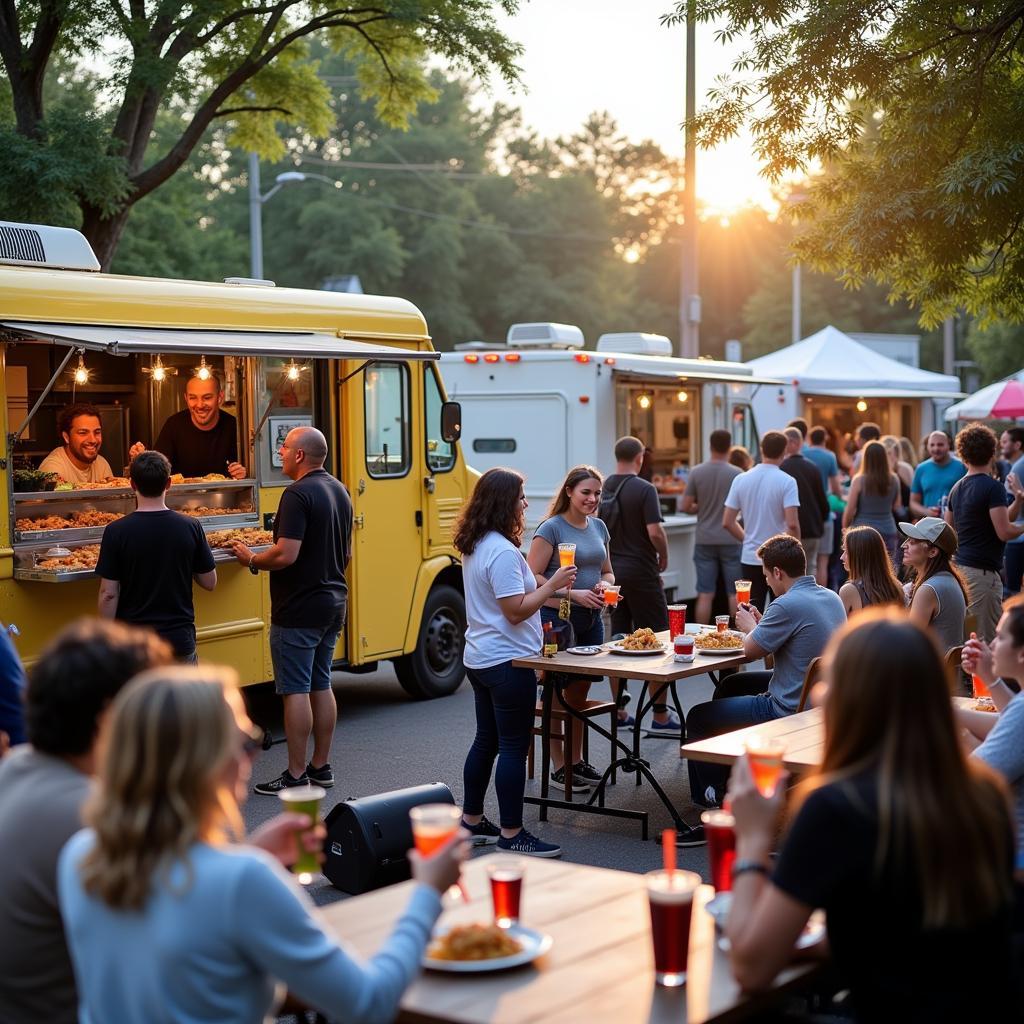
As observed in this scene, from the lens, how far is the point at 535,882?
355 centimetres

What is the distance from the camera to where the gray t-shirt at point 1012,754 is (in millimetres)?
3828

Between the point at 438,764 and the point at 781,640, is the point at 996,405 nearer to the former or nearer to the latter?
the point at 438,764

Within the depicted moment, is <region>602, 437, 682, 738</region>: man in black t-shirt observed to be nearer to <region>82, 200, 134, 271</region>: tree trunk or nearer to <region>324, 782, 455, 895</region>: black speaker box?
<region>324, 782, 455, 895</region>: black speaker box

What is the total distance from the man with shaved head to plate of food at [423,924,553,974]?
4755 mm

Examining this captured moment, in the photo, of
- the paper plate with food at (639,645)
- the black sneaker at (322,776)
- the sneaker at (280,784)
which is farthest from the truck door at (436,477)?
the paper plate with food at (639,645)

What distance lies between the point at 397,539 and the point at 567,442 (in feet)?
12.0

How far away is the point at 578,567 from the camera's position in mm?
7977

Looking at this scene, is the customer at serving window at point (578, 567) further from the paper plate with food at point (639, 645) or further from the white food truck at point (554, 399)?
the white food truck at point (554, 399)

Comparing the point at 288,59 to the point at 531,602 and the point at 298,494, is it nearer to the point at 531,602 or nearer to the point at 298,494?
the point at 298,494

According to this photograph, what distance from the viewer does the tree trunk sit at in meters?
13.7

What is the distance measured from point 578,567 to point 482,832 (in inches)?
68.6

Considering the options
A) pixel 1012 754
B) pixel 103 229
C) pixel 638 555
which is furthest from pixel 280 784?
pixel 103 229

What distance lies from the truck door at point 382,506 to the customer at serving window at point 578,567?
2063 mm

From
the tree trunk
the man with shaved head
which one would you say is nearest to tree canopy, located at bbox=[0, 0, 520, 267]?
the tree trunk
